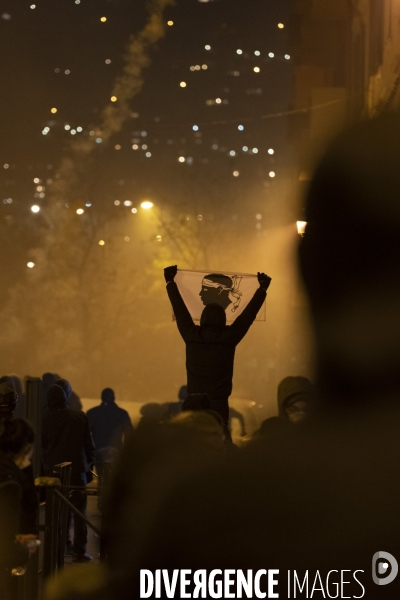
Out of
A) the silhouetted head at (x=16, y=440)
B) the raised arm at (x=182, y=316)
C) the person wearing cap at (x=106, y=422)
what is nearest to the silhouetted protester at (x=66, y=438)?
the person wearing cap at (x=106, y=422)

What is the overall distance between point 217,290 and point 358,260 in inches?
302

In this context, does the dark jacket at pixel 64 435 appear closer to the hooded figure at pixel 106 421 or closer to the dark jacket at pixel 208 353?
the hooded figure at pixel 106 421

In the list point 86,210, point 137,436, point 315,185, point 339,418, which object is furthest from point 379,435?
point 86,210

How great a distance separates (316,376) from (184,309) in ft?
19.4

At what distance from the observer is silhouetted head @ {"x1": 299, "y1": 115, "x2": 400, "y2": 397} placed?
1.29 meters

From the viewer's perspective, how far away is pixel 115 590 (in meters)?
1.59

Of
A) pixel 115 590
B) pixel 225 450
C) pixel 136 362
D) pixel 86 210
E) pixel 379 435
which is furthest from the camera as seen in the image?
Answer: pixel 136 362

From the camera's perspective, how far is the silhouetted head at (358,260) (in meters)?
1.29

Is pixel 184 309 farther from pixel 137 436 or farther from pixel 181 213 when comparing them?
pixel 181 213

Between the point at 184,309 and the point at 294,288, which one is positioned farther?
the point at 184,309

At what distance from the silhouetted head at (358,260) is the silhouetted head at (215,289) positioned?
750 centimetres

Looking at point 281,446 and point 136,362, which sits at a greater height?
point 136,362

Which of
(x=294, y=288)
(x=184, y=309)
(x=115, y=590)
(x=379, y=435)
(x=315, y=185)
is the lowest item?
(x=115, y=590)

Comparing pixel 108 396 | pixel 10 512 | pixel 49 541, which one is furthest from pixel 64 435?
pixel 10 512
